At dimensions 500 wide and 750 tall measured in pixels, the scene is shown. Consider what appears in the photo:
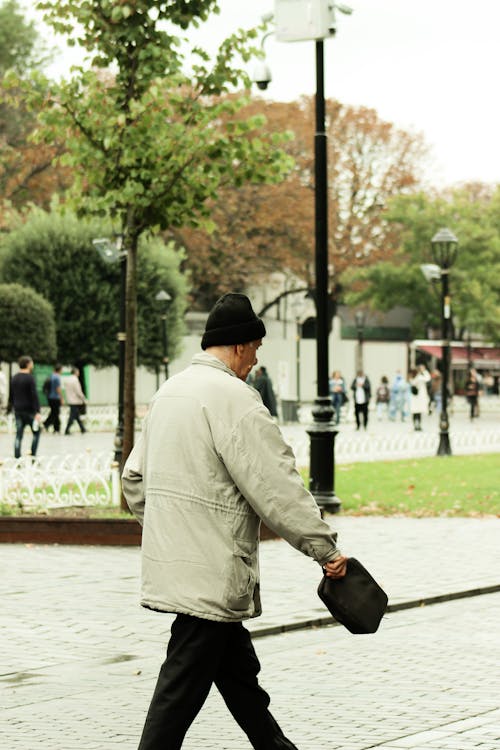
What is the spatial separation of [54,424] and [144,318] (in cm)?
1083

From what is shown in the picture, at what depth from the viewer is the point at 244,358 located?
15.5ft

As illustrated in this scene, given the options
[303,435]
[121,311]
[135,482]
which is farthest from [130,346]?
[303,435]

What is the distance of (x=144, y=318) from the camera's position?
45531mm

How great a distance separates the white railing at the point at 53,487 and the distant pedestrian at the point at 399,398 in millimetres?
28053

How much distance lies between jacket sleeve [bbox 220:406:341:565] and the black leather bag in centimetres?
13

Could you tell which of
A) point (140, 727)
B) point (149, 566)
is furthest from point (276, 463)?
point (140, 727)

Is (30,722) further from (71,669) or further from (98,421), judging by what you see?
(98,421)

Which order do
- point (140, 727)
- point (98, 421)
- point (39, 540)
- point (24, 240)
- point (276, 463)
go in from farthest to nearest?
point (24, 240) → point (98, 421) → point (39, 540) → point (140, 727) → point (276, 463)

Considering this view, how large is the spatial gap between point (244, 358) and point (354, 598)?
85 centimetres

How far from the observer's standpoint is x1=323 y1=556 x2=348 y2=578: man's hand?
453cm

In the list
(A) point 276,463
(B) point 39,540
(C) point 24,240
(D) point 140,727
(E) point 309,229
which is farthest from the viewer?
(E) point 309,229

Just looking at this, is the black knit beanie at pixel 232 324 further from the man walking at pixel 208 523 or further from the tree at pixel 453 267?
the tree at pixel 453 267

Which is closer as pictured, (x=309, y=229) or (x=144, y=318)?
(x=144, y=318)

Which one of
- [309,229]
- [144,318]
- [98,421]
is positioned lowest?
[98,421]
